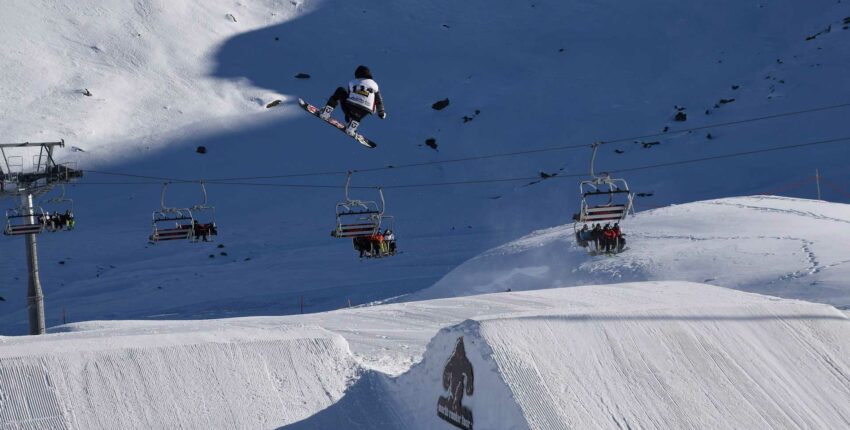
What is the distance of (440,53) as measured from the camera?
211 feet

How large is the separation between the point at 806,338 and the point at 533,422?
18.2ft

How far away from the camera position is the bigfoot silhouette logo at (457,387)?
11.8 m

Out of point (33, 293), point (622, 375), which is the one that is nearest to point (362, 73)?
point (622, 375)

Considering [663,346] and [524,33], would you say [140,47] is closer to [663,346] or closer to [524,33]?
[524,33]

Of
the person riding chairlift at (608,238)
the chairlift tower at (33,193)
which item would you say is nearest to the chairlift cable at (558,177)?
the chairlift tower at (33,193)

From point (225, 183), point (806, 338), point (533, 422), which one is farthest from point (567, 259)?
point (225, 183)

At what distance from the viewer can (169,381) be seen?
486 inches

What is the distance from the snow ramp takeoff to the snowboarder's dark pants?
4649mm

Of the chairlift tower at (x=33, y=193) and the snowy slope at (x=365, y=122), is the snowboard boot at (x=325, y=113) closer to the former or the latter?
the chairlift tower at (x=33, y=193)

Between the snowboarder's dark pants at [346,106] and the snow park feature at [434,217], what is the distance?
0.87 feet

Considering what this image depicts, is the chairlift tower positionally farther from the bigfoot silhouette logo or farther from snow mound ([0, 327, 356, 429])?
the bigfoot silhouette logo

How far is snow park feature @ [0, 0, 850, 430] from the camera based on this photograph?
40.3ft

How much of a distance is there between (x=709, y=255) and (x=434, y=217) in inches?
978

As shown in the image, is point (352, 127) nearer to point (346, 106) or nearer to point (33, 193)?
point (346, 106)
